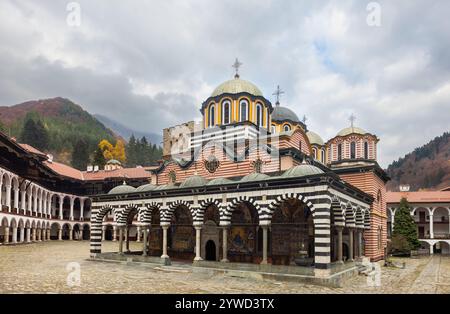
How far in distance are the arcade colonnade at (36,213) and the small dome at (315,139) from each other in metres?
28.7

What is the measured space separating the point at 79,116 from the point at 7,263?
158878 millimetres

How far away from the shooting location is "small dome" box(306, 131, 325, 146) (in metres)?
41.7

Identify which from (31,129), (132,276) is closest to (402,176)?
(31,129)

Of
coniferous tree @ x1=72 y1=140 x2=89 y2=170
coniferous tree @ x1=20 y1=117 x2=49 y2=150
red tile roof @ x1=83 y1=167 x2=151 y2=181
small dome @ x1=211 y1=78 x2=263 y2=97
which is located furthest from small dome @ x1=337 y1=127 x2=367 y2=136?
coniferous tree @ x1=20 y1=117 x2=49 y2=150

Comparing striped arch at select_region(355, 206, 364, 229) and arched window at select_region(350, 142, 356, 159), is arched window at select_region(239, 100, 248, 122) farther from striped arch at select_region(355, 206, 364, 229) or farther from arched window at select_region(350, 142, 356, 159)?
arched window at select_region(350, 142, 356, 159)

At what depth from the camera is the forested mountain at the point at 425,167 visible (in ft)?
350

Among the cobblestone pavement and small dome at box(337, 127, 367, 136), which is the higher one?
small dome at box(337, 127, 367, 136)

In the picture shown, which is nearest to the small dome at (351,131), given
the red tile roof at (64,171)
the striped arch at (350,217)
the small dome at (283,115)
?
the small dome at (283,115)

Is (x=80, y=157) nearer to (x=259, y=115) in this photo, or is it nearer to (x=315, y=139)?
(x=315, y=139)

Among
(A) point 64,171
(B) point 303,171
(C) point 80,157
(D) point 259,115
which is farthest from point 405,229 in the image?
(C) point 80,157

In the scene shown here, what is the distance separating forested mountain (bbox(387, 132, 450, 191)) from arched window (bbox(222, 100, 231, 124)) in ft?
285

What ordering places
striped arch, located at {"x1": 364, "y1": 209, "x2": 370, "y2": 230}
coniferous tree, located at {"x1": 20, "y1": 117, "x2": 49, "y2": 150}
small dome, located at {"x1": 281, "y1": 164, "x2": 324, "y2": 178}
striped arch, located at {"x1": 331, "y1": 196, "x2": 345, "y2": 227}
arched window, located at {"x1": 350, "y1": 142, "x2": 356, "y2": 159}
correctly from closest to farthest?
1. small dome, located at {"x1": 281, "y1": 164, "x2": 324, "y2": 178}
2. striped arch, located at {"x1": 331, "y1": 196, "x2": 345, "y2": 227}
3. striped arch, located at {"x1": 364, "y1": 209, "x2": 370, "y2": 230}
4. arched window, located at {"x1": 350, "y1": 142, "x2": 356, "y2": 159}
5. coniferous tree, located at {"x1": 20, "y1": 117, "x2": 49, "y2": 150}

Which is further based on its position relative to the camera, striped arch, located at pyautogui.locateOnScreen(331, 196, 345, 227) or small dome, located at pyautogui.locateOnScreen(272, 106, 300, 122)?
small dome, located at pyautogui.locateOnScreen(272, 106, 300, 122)

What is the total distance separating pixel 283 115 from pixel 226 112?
10471mm
